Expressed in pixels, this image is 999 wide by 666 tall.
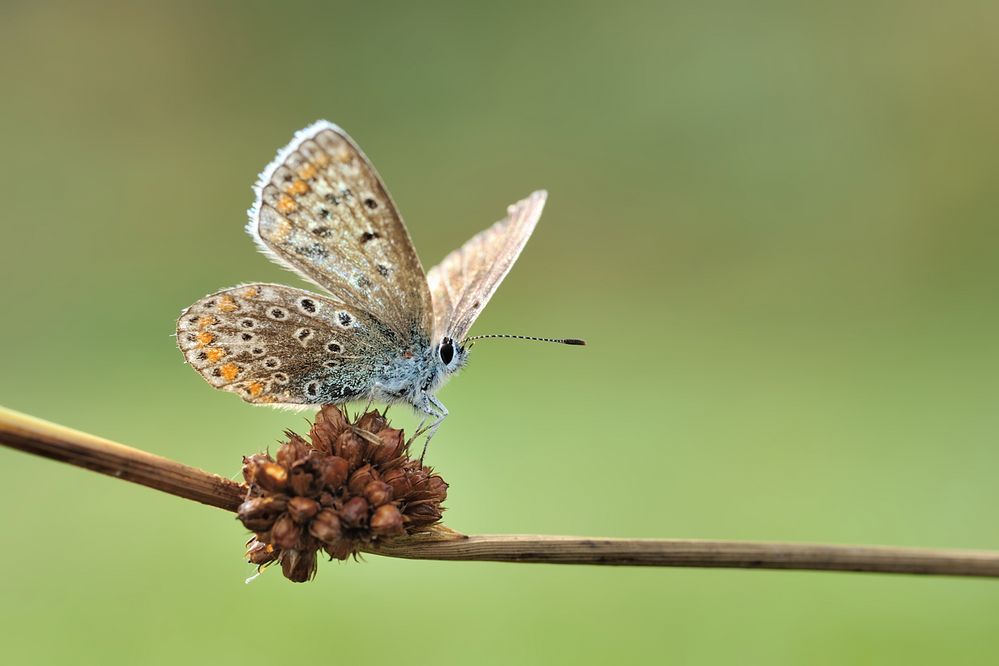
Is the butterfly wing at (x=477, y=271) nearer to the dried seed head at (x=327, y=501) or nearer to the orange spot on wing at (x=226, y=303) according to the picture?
the orange spot on wing at (x=226, y=303)

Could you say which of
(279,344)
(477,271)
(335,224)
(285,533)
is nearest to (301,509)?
(285,533)

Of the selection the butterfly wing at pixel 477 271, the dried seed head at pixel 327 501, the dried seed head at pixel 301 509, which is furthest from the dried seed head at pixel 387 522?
the butterfly wing at pixel 477 271

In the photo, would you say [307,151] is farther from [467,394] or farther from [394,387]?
[467,394]

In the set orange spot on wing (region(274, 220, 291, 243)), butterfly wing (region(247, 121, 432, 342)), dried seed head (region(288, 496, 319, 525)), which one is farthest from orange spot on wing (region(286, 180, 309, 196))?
dried seed head (region(288, 496, 319, 525))

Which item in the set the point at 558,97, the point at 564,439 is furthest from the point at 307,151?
the point at 558,97

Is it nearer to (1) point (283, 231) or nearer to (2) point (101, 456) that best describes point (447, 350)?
(1) point (283, 231)

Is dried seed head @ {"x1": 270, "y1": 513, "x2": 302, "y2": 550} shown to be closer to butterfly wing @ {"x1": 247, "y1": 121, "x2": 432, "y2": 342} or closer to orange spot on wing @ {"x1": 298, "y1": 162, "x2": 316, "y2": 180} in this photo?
butterfly wing @ {"x1": 247, "y1": 121, "x2": 432, "y2": 342}
